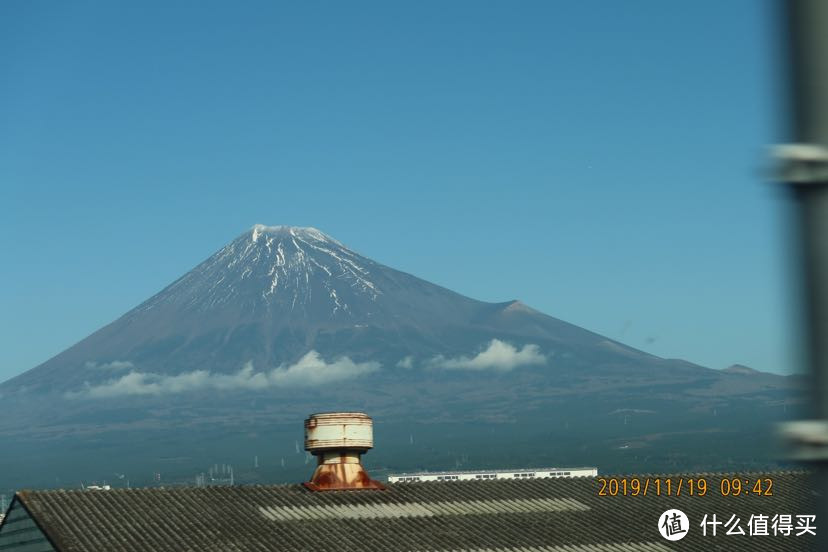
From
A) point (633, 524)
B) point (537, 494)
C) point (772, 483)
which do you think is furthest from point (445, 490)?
point (772, 483)

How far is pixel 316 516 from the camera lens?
3734 centimetres

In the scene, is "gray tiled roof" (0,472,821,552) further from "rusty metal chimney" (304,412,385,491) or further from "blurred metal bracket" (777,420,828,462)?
"blurred metal bracket" (777,420,828,462)

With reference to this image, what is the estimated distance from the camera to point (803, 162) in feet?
12.6

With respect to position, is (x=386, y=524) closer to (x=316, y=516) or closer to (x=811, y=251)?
(x=316, y=516)

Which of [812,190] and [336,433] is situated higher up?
[336,433]

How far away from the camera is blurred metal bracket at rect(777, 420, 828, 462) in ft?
12.4

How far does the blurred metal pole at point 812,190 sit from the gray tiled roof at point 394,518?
29.5 m

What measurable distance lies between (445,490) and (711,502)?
24.8ft

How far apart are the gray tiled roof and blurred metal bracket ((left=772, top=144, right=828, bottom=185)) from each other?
97.0ft
